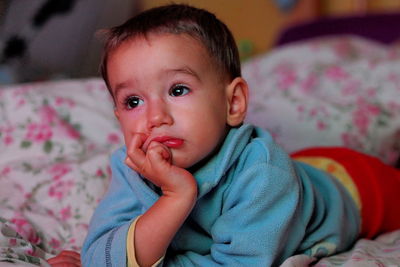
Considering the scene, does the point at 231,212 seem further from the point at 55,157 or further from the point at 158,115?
the point at 55,157

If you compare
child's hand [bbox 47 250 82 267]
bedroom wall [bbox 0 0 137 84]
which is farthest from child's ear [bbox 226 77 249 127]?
bedroom wall [bbox 0 0 137 84]

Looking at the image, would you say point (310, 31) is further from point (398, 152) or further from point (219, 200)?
point (219, 200)

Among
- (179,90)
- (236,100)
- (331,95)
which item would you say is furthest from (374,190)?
(331,95)

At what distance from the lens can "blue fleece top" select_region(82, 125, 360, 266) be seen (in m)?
0.83

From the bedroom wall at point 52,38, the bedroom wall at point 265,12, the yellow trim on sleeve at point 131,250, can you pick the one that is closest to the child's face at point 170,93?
the yellow trim on sleeve at point 131,250

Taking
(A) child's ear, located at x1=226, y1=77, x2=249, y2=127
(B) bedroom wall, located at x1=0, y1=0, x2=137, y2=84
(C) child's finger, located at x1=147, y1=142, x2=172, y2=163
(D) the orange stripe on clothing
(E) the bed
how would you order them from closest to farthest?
(C) child's finger, located at x1=147, y1=142, x2=172, y2=163 < (A) child's ear, located at x1=226, y1=77, x2=249, y2=127 < (E) the bed < (D) the orange stripe on clothing < (B) bedroom wall, located at x1=0, y1=0, x2=137, y2=84

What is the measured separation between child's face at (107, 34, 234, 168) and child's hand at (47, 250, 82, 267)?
23 cm

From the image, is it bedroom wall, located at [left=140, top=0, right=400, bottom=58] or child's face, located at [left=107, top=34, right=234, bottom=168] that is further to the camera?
→ bedroom wall, located at [left=140, top=0, right=400, bottom=58]

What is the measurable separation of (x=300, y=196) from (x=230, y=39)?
281mm

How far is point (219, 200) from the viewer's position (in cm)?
89

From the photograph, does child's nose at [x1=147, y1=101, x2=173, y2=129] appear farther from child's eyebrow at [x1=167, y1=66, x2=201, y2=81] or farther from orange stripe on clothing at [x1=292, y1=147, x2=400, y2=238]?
orange stripe on clothing at [x1=292, y1=147, x2=400, y2=238]

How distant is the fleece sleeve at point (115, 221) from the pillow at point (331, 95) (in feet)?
2.28

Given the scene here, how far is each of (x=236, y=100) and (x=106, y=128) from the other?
0.64 m

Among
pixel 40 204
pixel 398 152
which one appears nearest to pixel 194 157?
pixel 40 204
